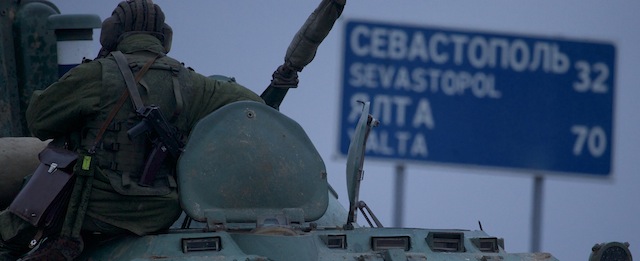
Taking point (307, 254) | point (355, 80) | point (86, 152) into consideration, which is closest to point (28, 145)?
point (86, 152)

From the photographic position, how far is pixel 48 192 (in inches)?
427

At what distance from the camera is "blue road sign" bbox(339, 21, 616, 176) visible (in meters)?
17.2

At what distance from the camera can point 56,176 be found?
1088cm

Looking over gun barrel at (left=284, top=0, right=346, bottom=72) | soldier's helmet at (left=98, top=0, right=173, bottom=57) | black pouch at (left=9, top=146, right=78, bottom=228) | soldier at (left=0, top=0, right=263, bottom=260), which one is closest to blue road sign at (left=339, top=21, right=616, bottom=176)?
gun barrel at (left=284, top=0, right=346, bottom=72)

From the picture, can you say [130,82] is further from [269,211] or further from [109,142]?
[269,211]

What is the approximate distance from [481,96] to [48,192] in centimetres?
749

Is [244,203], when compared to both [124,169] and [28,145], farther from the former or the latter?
[28,145]

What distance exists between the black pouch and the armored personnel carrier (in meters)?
0.32

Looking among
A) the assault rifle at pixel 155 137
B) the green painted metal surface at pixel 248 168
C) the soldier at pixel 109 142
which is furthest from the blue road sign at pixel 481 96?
the assault rifle at pixel 155 137

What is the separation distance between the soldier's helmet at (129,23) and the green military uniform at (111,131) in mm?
371

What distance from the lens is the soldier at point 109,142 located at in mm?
10906

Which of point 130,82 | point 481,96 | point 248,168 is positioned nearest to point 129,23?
point 130,82

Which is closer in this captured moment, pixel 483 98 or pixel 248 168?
pixel 248 168

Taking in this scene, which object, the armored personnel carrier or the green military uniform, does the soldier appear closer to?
the green military uniform
